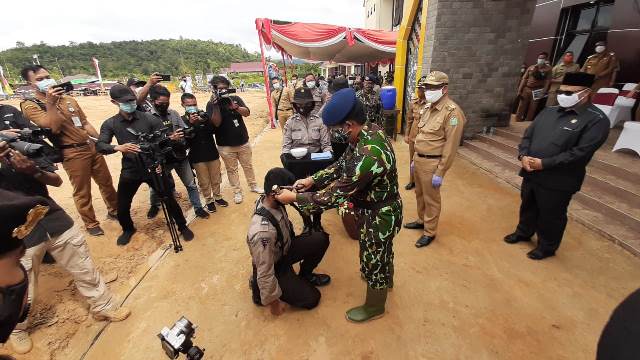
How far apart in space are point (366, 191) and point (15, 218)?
1889mm

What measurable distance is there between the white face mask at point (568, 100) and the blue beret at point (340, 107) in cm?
223

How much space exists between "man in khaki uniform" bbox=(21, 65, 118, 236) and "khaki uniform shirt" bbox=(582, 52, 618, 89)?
9625mm

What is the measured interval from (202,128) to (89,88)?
152 feet

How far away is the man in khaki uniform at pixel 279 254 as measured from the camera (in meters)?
2.24

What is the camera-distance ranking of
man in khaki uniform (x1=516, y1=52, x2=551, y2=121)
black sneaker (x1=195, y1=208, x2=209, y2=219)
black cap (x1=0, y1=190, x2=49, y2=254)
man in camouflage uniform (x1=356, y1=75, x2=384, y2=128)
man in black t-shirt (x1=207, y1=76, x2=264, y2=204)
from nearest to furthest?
black cap (x1=0, y1=190, x2=49, y2=254), man in black t-shirt (x1=207, y1=76, x2=264, y2=204), black sneaker (x1=195, y1=208, x2=209, y2=219), man in khaki uniform (x1=516, y1=52, x2=551, y2=121), man in camouflage uniform (x1=356, y1=75, x2=384, y2=128)

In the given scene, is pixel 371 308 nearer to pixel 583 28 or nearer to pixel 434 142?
pixel 434 142

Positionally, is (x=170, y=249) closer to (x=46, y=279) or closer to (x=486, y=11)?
(x=46, y=279)

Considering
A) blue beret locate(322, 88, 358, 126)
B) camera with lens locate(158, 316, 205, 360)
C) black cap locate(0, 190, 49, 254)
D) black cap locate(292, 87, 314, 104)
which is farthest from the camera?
black cap locate(292, 87, 314, 104)

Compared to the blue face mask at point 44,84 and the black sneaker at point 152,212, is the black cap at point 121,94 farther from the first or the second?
the black sneaker at point 152,212

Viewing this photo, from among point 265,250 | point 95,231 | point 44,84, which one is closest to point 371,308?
point 265,250

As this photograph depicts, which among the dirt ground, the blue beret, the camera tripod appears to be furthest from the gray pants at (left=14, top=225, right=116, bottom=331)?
the blue beret

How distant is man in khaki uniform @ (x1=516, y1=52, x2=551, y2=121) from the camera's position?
6.84 m

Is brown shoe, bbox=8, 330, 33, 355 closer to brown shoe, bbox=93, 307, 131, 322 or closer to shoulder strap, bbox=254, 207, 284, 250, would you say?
brown shoe, bbox=93, 307, 131, 322

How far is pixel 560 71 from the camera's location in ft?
22.0
